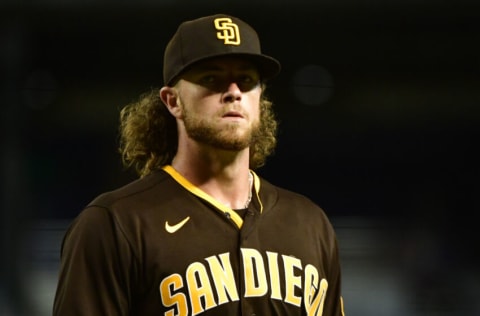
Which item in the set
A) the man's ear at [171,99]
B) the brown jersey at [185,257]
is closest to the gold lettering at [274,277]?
the brown jersey at [185,257]

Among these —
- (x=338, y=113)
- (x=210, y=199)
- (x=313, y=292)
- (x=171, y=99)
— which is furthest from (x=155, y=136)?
(x=338, y=113)

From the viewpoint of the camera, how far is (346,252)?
427 cm

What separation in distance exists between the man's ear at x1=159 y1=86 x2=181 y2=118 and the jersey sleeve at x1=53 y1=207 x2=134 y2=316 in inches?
12.1

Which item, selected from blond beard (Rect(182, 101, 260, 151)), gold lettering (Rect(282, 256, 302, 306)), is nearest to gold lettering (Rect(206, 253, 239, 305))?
gold lettering (Rect(282, 256, 302, 306))

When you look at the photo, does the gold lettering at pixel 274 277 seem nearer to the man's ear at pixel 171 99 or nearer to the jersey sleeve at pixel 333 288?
the jersey sleeve at pixel 333 288

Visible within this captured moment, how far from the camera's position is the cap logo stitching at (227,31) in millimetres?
1877

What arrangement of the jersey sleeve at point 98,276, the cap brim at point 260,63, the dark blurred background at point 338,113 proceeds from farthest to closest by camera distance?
the dark blurred background at point 338,113 < the cap brim at point 260,63 < the jersey sleeve at point 98,276

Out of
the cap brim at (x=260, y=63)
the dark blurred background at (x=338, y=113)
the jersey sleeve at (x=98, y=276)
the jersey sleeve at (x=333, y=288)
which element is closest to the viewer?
the jersey sleeve at (x=98, y=276)

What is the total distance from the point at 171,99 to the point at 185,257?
0.35 metres

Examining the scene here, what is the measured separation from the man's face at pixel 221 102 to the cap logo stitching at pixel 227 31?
36 mm

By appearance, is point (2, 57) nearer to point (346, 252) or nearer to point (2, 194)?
point (2, 194)

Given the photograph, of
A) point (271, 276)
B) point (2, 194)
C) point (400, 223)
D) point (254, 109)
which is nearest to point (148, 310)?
point (271, 276)

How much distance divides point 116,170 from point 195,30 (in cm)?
241

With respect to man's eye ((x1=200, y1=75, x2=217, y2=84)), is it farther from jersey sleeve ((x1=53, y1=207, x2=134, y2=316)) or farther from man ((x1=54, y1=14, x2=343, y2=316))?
jersey sleeve ((x1=53, y1=207, x2=134, y2=316))
